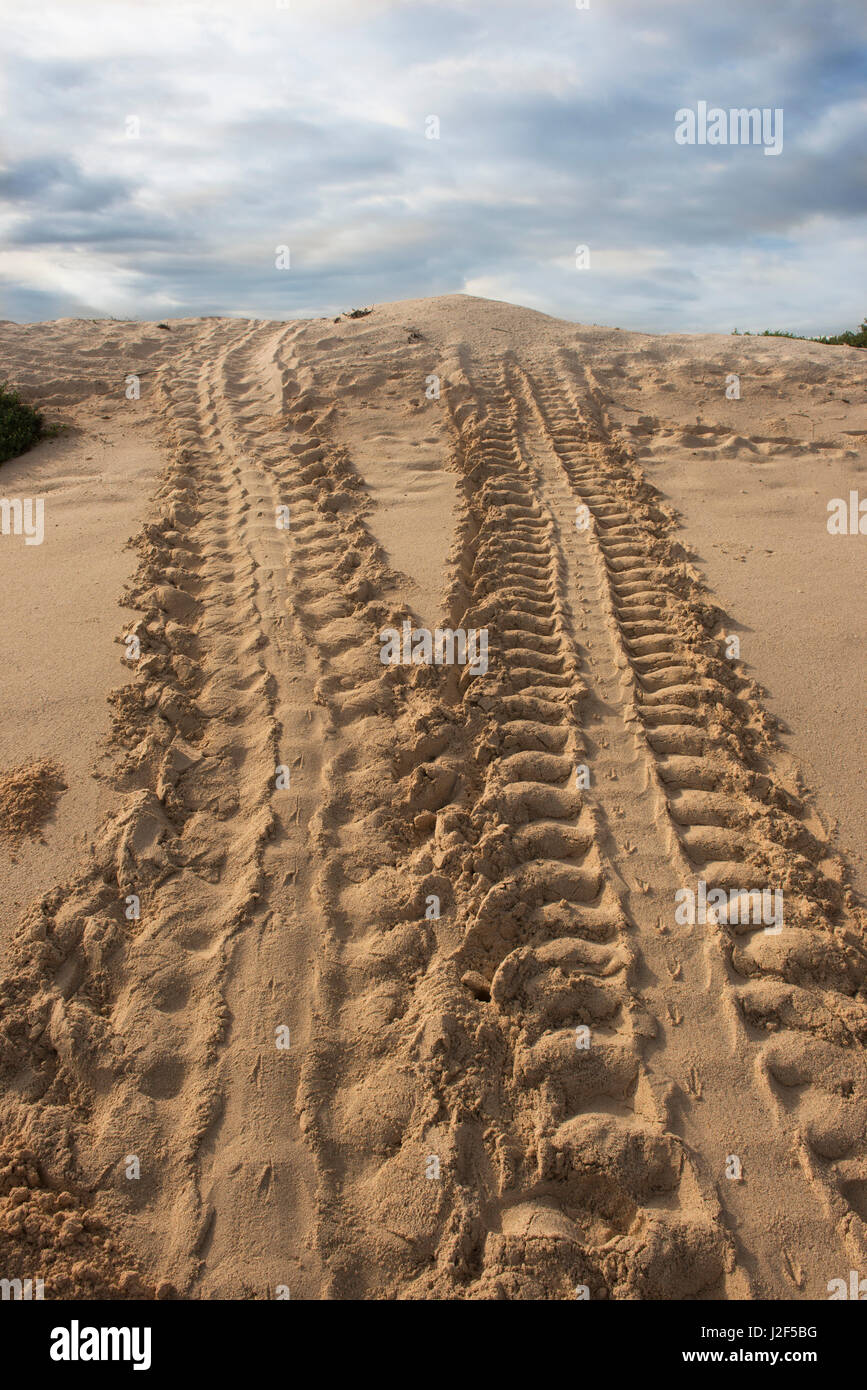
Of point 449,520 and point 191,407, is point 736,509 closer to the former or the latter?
point 449,520

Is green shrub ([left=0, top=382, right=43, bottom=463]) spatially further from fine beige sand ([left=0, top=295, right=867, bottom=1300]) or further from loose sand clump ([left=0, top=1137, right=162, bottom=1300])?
loose sand clump ([left=0, top=1137, right=162, bottom=1300])

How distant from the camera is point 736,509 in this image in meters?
6.39

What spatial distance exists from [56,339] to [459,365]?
613cm

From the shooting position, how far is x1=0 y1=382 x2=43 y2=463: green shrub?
7770mm

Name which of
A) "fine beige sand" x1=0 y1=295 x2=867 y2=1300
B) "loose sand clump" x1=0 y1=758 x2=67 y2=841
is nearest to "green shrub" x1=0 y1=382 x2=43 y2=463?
"fine beige sand" x1=0 y1=295 x2=867 y2=1300

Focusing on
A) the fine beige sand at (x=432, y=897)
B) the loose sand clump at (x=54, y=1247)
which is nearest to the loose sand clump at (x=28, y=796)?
the fine beige sand at (x=432, y=897)

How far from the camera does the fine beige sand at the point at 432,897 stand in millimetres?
2377

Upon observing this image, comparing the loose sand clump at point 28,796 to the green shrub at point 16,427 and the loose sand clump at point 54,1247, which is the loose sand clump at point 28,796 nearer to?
the loose sand clump at point 54,1247

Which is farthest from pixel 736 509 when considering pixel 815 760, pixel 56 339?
pixel 56 339

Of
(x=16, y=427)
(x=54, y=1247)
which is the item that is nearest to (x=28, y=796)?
(x=54, y=1247)

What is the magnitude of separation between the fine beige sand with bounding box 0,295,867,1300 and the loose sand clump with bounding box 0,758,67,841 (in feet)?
0.05

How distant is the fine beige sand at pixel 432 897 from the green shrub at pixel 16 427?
80.1 inches

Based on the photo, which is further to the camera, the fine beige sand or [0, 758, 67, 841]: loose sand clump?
[0, 758, 67, 841]: loose sand clump
